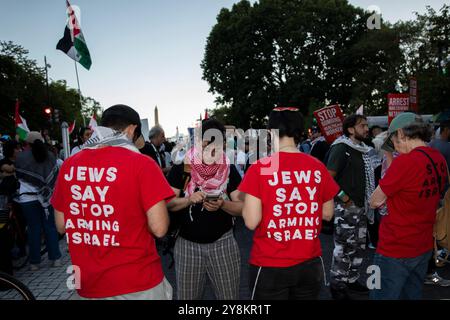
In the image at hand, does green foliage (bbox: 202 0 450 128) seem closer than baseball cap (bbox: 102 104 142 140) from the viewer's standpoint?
No

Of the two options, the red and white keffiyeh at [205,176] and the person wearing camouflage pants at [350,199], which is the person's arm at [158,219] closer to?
the red and white keffiyeh at [205,176]

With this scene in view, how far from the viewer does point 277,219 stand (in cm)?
248

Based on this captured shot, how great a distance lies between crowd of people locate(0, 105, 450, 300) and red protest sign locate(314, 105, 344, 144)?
4.21 m

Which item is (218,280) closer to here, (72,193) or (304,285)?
(304,285)

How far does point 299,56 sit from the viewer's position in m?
30.8

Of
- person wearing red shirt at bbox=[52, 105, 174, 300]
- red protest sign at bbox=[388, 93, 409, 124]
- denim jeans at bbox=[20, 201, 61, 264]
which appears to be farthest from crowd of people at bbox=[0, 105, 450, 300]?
red protest sign at bbox=[388, 93, 409, 124]

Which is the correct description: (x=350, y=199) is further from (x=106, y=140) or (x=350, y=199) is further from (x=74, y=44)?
(x=74, y=44)

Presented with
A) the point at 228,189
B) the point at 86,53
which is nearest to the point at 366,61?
the point at 86,53

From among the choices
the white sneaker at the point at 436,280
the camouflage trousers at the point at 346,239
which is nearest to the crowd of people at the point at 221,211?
the camouflage trousers at the point at 346,239

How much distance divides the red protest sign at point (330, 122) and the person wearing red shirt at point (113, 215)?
5931mm

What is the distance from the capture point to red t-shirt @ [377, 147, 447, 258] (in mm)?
2848

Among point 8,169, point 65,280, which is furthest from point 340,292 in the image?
point 8,169

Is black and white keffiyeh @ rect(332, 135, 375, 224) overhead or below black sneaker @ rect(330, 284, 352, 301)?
overhead

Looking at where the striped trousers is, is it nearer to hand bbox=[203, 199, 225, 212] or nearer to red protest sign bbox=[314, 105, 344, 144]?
hand bbox=[203, 199, 225, 212]
